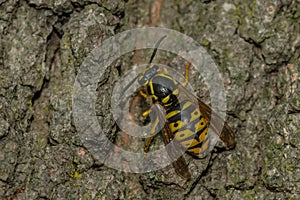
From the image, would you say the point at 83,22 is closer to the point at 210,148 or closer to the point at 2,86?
the point at 2,86

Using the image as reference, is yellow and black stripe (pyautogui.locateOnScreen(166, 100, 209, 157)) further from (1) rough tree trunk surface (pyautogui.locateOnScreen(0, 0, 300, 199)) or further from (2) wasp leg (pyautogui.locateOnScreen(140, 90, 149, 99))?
(2) wasp leg (pyautogui.locateOnScreen(140, 90, 149, 99))

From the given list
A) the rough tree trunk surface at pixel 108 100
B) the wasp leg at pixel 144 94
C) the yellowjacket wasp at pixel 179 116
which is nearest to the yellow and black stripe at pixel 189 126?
the yellowjacket wasp at pixel 179 116

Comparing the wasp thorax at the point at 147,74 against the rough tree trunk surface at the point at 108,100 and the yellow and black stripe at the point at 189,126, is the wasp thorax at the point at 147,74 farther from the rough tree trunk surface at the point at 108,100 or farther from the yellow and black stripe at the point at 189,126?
the yellow and black stripe at the point at 189,126

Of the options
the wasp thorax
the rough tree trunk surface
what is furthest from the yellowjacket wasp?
the rough tree trunk surface

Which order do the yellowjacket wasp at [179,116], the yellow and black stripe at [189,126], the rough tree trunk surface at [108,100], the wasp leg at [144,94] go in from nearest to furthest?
the rough tree trunk surface at [108,100], the yellowjacket wasp at [179,116], the yellow and black stripe at [189,126], the wasp leg at [144,94]

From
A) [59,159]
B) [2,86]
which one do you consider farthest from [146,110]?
[2,86]

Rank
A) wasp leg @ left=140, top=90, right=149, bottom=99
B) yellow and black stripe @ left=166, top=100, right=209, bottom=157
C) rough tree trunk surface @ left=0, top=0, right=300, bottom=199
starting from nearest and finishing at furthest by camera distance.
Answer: rough tree trunk surface @ left=0, top=0, right=300, bottom=199, yellow and black stripe @ left=166, top=100, right=209, bottom=157, wasp leg @ left=140, top=90, right=149, bottom=99

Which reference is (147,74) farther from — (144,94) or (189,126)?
(189,126)
